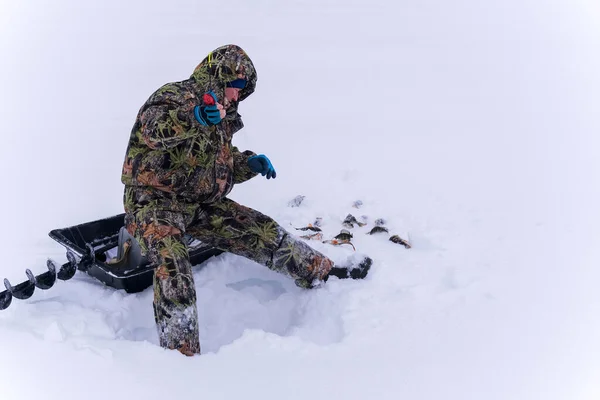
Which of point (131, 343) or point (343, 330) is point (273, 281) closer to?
point (343, 330)

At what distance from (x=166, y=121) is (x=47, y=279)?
140cm

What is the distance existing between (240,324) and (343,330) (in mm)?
758

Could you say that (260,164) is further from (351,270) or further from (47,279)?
(47,279)

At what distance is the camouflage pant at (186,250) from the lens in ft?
9.57

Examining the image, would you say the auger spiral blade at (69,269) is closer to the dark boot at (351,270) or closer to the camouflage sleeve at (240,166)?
the camouflage sleeve at (240,166)

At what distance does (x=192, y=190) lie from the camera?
333cm

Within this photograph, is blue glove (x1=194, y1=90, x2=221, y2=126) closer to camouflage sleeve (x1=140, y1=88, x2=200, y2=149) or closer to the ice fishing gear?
camouflage sleeve (x1=140, y1=88, x2=200, y2=149)

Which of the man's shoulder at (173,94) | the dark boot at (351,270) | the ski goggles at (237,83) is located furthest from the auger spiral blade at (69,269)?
the dark boot at (351,270)

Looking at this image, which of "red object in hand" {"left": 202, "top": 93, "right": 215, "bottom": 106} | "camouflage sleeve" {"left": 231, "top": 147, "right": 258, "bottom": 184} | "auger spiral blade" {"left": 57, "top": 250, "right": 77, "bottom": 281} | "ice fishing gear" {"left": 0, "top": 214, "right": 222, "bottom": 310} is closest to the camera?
A: "red object in hand" {"left": 202, "top": 93, "right": 215, "bottom": 106}

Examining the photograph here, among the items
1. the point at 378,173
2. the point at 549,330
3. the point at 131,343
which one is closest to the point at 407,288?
the point at 549,330

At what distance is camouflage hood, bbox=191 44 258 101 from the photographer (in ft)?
10.7

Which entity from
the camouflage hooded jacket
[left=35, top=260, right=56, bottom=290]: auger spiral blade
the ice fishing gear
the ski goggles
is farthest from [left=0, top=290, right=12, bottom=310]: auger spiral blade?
the ski goggles

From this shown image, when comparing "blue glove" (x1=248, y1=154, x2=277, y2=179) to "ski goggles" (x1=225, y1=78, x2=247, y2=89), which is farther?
"blue glove" (x1=248, y1=154, x2=277, y2=179)

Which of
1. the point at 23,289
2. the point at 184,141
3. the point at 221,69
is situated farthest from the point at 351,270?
the point at 23,289
